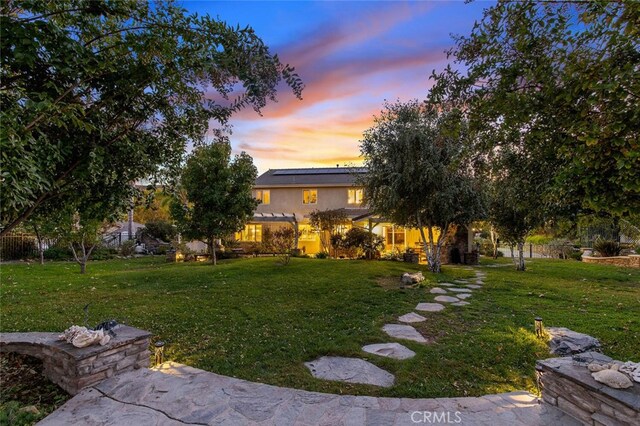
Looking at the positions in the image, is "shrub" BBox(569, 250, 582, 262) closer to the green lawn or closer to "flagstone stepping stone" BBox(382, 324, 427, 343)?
the green lawn

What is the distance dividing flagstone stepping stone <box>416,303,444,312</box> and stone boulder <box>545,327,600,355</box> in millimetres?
2648

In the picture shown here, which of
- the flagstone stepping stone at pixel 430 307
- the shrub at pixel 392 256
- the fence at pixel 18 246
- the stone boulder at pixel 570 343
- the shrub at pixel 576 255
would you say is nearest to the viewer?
the stone boulder at pixel 570 343

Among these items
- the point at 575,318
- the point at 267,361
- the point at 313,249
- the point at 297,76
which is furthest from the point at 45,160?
the point at 313,249

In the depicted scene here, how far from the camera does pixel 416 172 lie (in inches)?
470

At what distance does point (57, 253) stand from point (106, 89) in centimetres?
1954

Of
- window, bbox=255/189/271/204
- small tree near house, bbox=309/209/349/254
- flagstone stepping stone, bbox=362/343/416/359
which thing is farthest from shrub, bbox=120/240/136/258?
flagstone stepping stone, bbox=362/343/416/359

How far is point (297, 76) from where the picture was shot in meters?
3.27

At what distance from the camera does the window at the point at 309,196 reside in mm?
22703

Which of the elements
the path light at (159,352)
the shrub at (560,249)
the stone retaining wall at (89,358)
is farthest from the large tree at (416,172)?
the shrub at (560,249)

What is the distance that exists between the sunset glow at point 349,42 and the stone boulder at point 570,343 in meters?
4.27

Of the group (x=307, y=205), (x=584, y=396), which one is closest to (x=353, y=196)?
(x=307, y=205)

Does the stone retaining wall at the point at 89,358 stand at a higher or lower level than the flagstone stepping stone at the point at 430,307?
higher

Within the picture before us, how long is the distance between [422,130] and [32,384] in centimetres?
1178

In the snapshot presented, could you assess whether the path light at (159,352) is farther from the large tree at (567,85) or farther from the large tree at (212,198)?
the large tree at (212,198)
